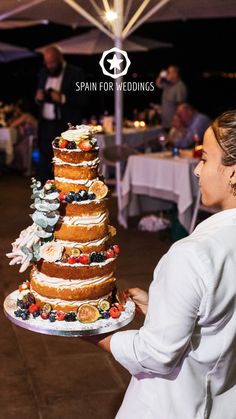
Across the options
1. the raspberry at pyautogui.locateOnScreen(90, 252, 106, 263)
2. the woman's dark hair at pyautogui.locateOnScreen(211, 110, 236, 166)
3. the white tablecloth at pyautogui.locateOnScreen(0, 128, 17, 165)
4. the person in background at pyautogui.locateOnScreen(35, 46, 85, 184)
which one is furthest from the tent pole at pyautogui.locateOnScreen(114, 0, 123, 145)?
the woman's dark hair at pyautogui.locateOnScreen(211, 110, 236, 166)

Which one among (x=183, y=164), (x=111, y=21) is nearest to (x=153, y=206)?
(x=183, y=164)

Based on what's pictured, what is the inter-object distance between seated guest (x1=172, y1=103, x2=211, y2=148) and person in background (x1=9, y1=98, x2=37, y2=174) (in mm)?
4308

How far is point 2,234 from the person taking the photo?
6816 millimetres

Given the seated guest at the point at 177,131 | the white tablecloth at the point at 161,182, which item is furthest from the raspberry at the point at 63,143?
the seated guest at the point at 177,131

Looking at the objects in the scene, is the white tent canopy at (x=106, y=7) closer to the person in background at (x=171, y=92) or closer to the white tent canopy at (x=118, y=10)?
the white tent canopy at (x=118, y=10)

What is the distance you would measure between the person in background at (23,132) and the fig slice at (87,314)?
8.40 metres

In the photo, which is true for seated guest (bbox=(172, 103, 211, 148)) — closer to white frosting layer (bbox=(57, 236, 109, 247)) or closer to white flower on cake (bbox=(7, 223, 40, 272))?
white frosting layer (bbox=(57, 236, 109, 247))

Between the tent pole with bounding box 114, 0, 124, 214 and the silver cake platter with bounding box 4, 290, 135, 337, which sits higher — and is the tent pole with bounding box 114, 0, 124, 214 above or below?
above

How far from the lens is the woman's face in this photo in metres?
1.41

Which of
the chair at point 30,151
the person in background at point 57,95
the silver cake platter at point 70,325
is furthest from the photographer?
the chair at point 30,151

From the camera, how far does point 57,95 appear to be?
7.22 m

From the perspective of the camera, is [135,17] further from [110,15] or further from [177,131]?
[177,131]

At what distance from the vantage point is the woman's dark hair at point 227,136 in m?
1.40

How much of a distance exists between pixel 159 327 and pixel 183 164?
4781 mm
